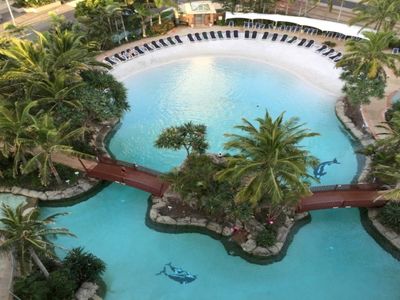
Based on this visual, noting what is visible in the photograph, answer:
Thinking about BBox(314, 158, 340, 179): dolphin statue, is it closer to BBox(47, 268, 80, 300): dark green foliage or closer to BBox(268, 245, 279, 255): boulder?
BBox(268, 245, 279, 255): boulder

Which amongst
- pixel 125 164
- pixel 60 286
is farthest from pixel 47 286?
pixel 125 164

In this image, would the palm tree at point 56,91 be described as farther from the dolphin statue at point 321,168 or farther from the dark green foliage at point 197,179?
the dolphin statue at point 321,168

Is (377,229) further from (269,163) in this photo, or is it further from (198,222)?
(198,222)

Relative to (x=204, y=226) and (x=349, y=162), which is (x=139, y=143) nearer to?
(x=204, y=226)

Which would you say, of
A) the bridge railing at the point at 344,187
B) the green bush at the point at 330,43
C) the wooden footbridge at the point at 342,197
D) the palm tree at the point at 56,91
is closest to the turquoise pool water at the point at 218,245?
the wooden footbridge at the point at 342,197

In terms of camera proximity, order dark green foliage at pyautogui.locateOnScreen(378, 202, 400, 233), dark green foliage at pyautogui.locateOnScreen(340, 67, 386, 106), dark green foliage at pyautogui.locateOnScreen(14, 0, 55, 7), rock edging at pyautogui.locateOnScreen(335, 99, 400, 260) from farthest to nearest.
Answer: dark green foliage at pyautogui.locateOnScreen(14, 0, 55, 7), dark green foliage at pyautogui.locateOnScreen(340, 67, 386, 106), dark green foliage at pyautogui.locateOnScreen(378, 202, 400, 233), rock edging at pyautogui.locateOnScreen(335, 99, 400, 260)

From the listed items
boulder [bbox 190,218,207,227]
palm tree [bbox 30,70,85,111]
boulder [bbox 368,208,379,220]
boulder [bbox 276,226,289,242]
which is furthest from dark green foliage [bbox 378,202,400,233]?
palm tree [bbox 30,70,85,111]

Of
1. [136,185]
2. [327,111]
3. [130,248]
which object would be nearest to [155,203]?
[136,185]
